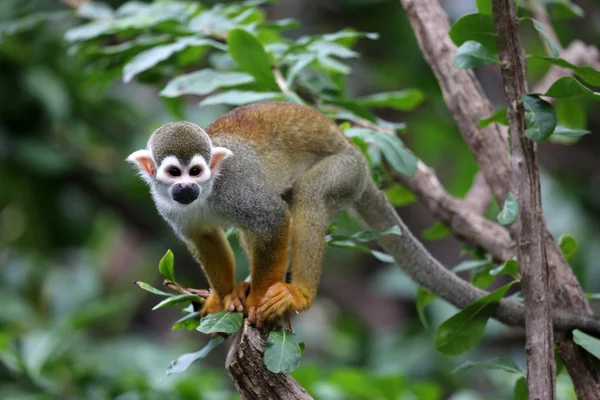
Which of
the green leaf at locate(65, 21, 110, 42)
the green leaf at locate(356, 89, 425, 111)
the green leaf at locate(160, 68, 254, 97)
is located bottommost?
the green leaf at locate(356, 89, 425, 111)

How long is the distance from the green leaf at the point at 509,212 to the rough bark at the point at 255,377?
0.78 m

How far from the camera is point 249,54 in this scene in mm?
2951

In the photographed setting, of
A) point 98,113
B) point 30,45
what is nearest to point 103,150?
point 98,113

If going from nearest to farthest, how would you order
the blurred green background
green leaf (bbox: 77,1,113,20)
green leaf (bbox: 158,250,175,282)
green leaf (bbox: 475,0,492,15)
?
green leaf (bbox: 158,250,175,282) → green leaf (bbox: 475,0,492,15) → green leaf (bbox: 77,1,113,20) → the blurred green background

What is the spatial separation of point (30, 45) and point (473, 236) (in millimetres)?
3807

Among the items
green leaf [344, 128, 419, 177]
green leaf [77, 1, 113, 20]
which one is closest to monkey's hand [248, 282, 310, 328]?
green leaf [344, 128, 419, 177]

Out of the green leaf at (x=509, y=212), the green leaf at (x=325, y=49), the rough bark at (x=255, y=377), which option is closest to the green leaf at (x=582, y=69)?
the green leaf at (x=509, y=212)

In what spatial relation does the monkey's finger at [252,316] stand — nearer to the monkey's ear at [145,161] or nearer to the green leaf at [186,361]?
the green leaf at [186,361]

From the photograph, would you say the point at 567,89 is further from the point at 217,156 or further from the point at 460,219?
the point at 217,156

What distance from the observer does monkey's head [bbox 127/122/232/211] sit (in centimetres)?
242

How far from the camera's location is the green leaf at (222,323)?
2.04 meters

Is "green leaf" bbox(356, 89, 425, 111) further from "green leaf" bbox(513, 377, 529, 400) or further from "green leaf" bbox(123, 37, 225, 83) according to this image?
"green leaf" bbox(513, 377, 529, 400)

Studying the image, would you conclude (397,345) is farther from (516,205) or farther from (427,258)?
(516,205)

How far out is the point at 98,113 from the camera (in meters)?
5.60
